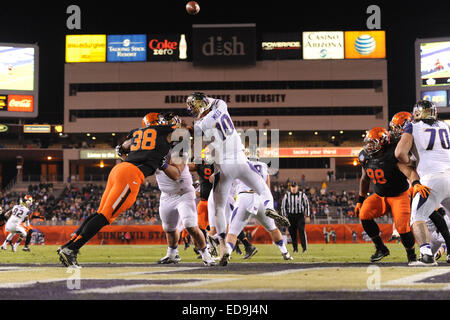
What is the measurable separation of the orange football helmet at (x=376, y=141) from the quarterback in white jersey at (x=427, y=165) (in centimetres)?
A: 114

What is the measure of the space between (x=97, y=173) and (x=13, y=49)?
25753 mm

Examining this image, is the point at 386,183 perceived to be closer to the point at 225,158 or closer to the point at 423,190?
the point at 423,190

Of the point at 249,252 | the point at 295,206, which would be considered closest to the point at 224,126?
the point at 249,252

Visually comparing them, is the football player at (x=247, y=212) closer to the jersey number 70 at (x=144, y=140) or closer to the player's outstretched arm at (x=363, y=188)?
the player's outstretched arm at (x=363, y=188)

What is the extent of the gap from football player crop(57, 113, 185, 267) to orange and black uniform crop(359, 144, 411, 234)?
336 cm

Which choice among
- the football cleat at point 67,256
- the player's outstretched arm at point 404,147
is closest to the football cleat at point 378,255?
the player's outstretched arm at point 404,147

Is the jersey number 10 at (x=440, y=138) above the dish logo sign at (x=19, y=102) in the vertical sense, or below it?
below

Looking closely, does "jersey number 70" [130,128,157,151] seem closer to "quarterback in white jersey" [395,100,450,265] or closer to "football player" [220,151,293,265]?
"football player" [220,151,293,265]

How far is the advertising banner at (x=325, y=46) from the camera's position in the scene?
192 feet

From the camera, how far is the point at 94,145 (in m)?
61.2

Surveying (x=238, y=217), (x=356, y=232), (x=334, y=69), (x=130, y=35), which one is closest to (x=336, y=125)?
(x=334, y=69)

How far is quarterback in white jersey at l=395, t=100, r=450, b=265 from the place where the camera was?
7355mm

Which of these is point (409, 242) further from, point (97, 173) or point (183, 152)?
point (97, 173)

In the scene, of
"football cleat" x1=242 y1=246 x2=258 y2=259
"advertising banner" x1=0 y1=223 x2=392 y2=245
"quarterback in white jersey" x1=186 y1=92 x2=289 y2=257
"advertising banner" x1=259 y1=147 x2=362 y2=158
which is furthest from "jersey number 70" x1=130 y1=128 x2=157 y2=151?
"advertising banner" x1=259 y1=147 x2=362 y2=158
